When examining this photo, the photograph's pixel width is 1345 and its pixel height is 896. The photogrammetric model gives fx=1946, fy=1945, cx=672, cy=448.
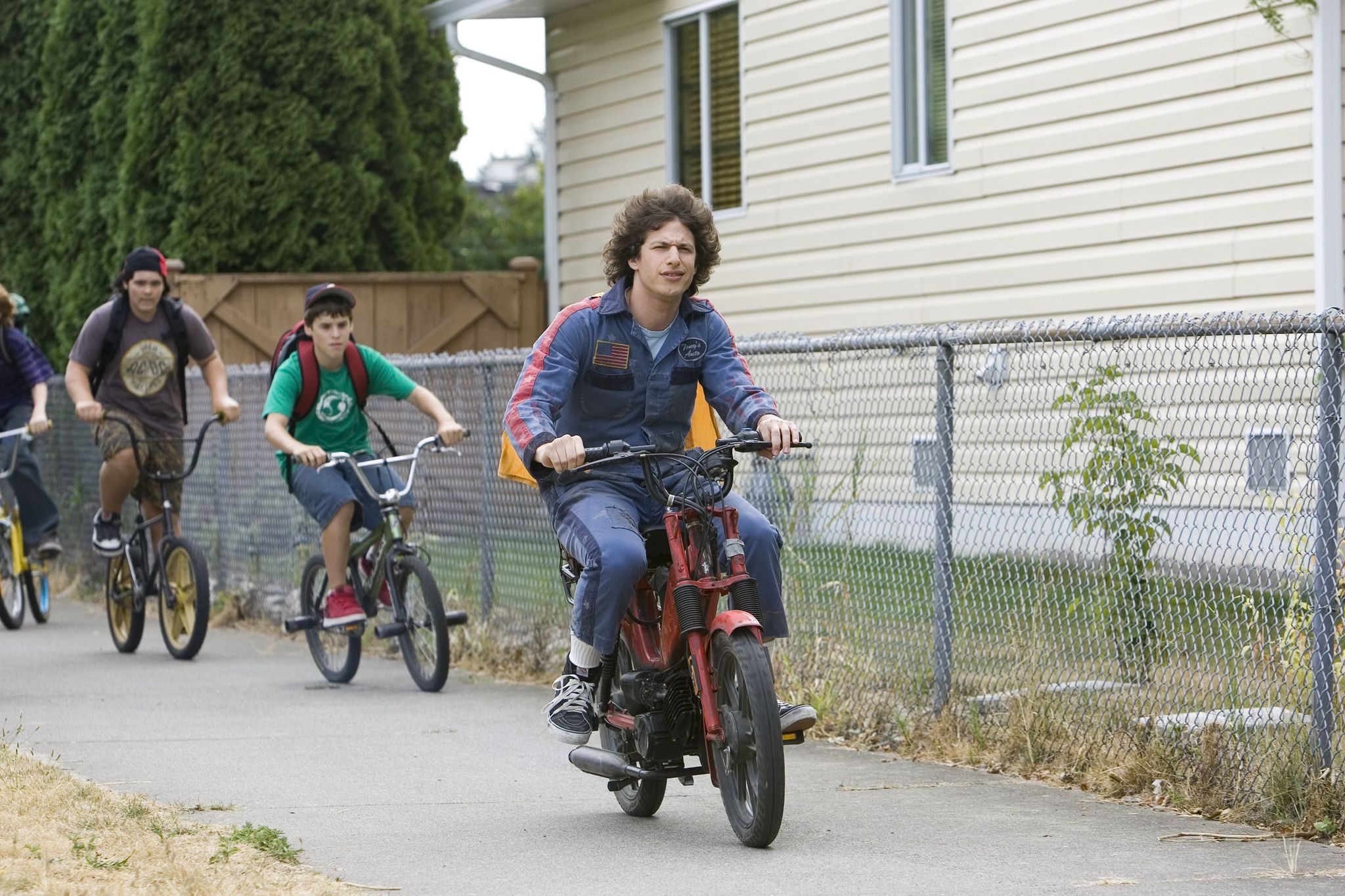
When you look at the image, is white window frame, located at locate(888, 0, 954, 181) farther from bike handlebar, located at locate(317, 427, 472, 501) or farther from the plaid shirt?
the plaid shirt

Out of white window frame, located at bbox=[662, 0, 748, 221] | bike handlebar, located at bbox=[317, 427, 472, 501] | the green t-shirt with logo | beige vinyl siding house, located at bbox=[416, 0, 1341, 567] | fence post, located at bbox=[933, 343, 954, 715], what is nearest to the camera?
fence post, located at bbox=[933, 343, 954, 715]

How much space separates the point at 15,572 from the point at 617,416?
720 centimetres

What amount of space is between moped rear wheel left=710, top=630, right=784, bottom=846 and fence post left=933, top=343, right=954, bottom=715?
193cm

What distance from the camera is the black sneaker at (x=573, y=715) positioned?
19.4 ft

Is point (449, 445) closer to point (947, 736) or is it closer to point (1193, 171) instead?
point (947, 736)

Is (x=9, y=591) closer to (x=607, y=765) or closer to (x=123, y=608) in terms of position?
(x=123, y=608)

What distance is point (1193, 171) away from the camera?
35.8 ft

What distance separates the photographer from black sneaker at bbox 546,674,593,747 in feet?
19.4

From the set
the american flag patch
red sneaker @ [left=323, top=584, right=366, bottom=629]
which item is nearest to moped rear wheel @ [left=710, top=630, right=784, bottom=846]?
the american flag patch

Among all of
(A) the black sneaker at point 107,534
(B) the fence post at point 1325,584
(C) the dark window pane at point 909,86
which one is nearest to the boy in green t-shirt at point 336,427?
(A) the black sneaker at point 107,534

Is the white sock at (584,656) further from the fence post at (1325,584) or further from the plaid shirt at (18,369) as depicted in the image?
the plaid shirt at (18,369)

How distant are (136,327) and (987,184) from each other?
533cm

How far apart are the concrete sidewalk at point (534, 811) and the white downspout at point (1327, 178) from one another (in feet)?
13.8

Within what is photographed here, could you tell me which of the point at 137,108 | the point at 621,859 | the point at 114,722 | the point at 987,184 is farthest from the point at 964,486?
the point at 137,108
